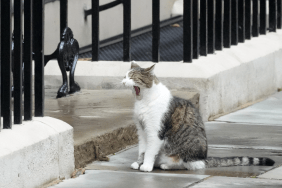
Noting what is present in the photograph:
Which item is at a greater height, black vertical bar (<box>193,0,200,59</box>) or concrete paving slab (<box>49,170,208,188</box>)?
black vertical bar (<box>193,0,200,59</box>)

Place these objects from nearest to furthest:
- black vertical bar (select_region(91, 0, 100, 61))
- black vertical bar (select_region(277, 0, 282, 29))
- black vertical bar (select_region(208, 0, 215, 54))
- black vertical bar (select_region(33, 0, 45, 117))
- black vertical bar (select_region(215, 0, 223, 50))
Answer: black vertical bar (select_region(33, 0, 45, 117)) < black vertical bar (select_region(91, 0, 100, 61)) < black vertical bar (select_region(208, 0, 215, 54)) < black vertical bar (select_region(215, 0, 223, 50)) < black vertical bar (select_region(277, 0, 282, 29))

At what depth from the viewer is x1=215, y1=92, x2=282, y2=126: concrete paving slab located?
7486 mm

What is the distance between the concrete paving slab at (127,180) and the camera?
170 inches

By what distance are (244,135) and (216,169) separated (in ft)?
5.53

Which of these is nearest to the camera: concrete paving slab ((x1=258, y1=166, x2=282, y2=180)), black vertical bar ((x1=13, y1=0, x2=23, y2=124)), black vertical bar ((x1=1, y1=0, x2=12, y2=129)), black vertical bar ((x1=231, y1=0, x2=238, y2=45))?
black vertical bar ((x1=1, y1=0, x2=12, y2=129))

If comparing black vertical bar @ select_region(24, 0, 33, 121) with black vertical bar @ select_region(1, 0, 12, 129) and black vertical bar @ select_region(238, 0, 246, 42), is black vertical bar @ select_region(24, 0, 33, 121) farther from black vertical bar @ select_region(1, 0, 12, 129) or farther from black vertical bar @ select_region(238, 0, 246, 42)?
black vertical bar @ select_region(238, 0, 246, 42)

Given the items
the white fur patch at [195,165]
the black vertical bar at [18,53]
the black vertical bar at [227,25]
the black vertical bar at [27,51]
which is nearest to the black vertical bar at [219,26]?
the black vertical bar at [227,25]

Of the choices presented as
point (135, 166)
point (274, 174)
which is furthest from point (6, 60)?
point (274, 174)

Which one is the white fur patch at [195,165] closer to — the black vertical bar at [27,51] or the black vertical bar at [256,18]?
the black vertical bar at [27,51]

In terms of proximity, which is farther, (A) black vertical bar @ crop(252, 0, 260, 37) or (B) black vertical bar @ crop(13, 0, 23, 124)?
(A) black vertical bar @ crop(252, 0, 260, 37)

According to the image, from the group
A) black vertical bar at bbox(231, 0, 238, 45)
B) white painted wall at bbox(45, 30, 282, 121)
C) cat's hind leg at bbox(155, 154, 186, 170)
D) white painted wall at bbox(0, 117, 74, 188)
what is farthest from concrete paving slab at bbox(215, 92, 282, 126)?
white painted wall at bbox(0, 117, 74, 188)

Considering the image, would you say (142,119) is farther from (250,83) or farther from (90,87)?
(250,83)

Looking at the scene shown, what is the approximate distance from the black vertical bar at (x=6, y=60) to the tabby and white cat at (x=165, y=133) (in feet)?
3.74

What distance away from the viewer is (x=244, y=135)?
21.3 ft
